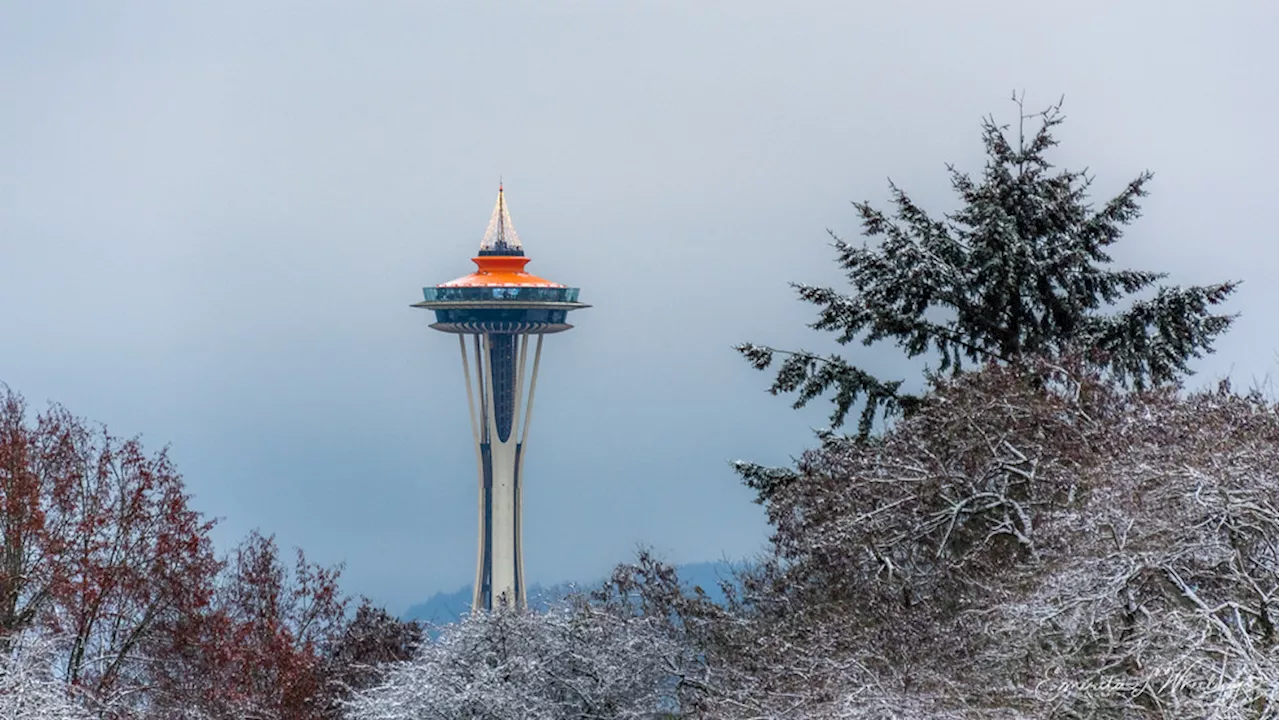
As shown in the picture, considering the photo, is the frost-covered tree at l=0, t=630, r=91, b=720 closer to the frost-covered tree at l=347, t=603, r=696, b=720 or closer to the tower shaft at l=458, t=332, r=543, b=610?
the frost-covered tree at l=347, t=603, r=696, b=720

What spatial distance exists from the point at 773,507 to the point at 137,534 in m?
8.72

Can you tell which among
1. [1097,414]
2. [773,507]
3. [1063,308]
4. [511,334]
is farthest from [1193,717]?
[511,334]

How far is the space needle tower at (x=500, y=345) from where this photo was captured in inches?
3248

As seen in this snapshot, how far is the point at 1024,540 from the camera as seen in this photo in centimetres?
1658

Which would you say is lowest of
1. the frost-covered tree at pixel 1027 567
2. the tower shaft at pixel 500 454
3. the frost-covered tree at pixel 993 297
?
the frost-covered tree at pixel 1027 567

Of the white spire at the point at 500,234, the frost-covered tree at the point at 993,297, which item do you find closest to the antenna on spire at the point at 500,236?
the white spire at the point at 500,234

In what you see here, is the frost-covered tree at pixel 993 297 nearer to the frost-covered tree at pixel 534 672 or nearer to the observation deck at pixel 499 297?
the frost-covered tree at pixel 534 672

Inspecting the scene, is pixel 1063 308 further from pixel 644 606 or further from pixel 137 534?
pixel 137 534

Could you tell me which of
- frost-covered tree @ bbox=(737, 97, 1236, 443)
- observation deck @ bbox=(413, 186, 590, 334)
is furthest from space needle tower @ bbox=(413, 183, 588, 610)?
frost-covered tree @ bbox=(737, 97, 1236, 443)

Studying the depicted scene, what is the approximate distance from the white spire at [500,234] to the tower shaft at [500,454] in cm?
393

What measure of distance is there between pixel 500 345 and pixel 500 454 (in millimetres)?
5200

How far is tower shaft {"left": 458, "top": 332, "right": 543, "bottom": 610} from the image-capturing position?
84.0m

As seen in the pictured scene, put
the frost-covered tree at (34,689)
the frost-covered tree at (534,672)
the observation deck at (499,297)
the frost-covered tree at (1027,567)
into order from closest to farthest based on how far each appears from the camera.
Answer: the frost-covered tree at (1027,567), the frost-covered tree at (34,689), the frost-covered tree at (534,672), the observation deck at (499,297)

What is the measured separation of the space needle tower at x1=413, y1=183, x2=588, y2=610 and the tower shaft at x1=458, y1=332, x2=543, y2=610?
4 cm
